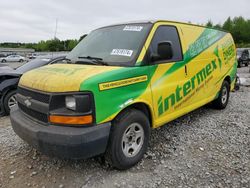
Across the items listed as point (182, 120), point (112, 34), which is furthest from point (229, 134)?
point (112, 34)

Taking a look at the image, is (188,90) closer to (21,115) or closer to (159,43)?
(159,43)

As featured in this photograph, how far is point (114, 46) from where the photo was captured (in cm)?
361

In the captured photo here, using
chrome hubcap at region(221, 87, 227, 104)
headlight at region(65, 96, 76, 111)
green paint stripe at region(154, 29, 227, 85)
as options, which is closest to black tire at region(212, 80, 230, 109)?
chrome hubcap at region(221, 87, 227, 104)

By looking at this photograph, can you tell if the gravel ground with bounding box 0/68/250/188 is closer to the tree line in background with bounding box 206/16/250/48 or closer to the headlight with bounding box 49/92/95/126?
the headlight with bounding box 49/92/95/126

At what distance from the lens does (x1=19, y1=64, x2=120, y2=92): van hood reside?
8.91 ft

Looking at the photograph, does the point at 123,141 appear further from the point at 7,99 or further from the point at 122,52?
the point at 7,99

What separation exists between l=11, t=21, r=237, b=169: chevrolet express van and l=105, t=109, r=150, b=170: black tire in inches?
0.5

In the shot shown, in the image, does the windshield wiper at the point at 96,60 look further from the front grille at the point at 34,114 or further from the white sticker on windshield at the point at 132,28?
the front grille at the point at 34,114

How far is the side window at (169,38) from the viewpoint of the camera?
3.61 m

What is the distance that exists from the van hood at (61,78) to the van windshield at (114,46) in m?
0.35

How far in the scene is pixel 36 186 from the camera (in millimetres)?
2957

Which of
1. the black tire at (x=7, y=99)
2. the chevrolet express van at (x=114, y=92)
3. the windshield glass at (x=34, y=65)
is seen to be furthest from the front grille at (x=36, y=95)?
the windshield glass at (x=34, y=65)

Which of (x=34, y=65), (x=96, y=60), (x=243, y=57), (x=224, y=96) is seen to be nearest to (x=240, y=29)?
(x=243, y=57)

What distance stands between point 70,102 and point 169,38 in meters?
2.15
